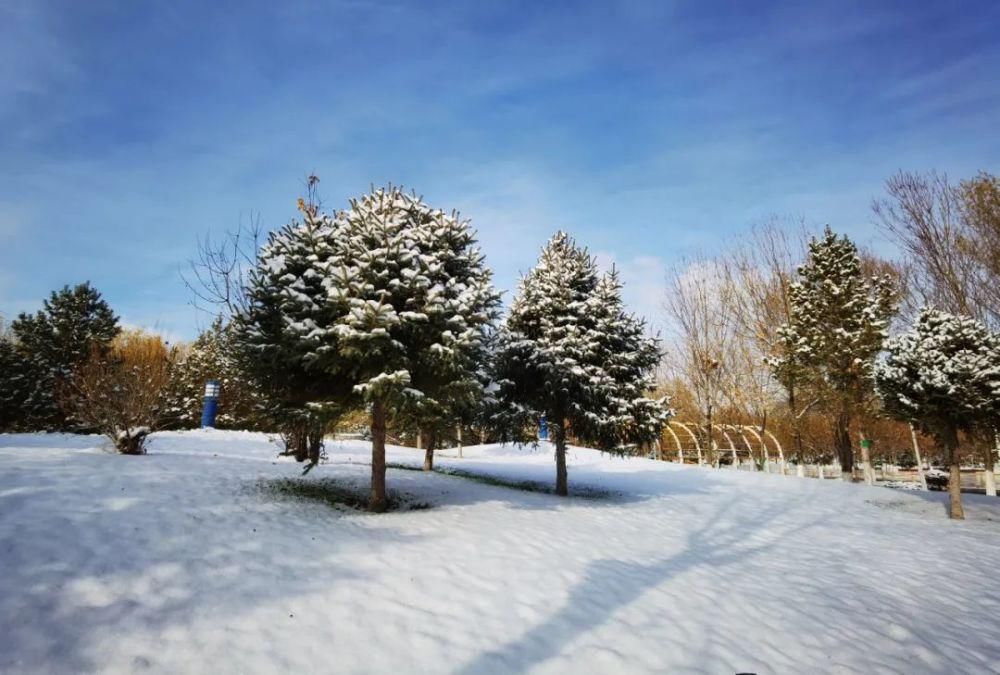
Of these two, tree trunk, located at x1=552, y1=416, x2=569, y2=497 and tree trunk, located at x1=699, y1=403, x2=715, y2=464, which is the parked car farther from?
tree trunk, located at x1=552, y1=416, x2=569, y2=497

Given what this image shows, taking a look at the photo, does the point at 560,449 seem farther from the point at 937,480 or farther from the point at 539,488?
the point at 937,480

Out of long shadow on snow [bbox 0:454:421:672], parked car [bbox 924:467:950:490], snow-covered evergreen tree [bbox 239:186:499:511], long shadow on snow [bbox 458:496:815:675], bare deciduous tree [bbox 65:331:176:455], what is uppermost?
snow-covered evergreen tree [bbox 239:186:499:511]

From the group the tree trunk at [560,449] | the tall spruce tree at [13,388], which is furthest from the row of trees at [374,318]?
the tall spruce tree at [13,388]

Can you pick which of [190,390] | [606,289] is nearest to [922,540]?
[606,289]

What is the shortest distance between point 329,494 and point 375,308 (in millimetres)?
5080

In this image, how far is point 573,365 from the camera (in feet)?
44.9

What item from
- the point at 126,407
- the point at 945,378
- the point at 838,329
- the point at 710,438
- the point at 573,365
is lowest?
the point at 710,438

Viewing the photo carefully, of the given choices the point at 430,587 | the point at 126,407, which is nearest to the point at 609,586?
the point at 430,587

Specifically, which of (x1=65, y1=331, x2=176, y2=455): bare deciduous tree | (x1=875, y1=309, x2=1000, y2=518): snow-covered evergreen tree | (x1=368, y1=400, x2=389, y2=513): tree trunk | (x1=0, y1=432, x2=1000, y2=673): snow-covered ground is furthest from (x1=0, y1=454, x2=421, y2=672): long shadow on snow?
(x1=875, y1=309, x2=1000, y2=518): snow-covered evergreen tree

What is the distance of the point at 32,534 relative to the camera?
18.6ft

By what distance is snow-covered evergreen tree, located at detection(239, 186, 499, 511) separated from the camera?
28.9 feet

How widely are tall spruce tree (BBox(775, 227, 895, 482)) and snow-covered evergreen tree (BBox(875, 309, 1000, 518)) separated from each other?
6.75 m

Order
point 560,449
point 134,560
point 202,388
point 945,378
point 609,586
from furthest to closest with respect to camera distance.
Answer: point 202,388 < point 560,449 < point 945,378 < point 609,586 < point 134,560

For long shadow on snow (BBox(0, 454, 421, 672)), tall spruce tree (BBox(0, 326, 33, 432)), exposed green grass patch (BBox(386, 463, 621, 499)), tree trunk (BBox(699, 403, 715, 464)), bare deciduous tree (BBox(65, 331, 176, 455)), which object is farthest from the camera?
tall spruce tree (BBox(0, 326, 33, 432))
